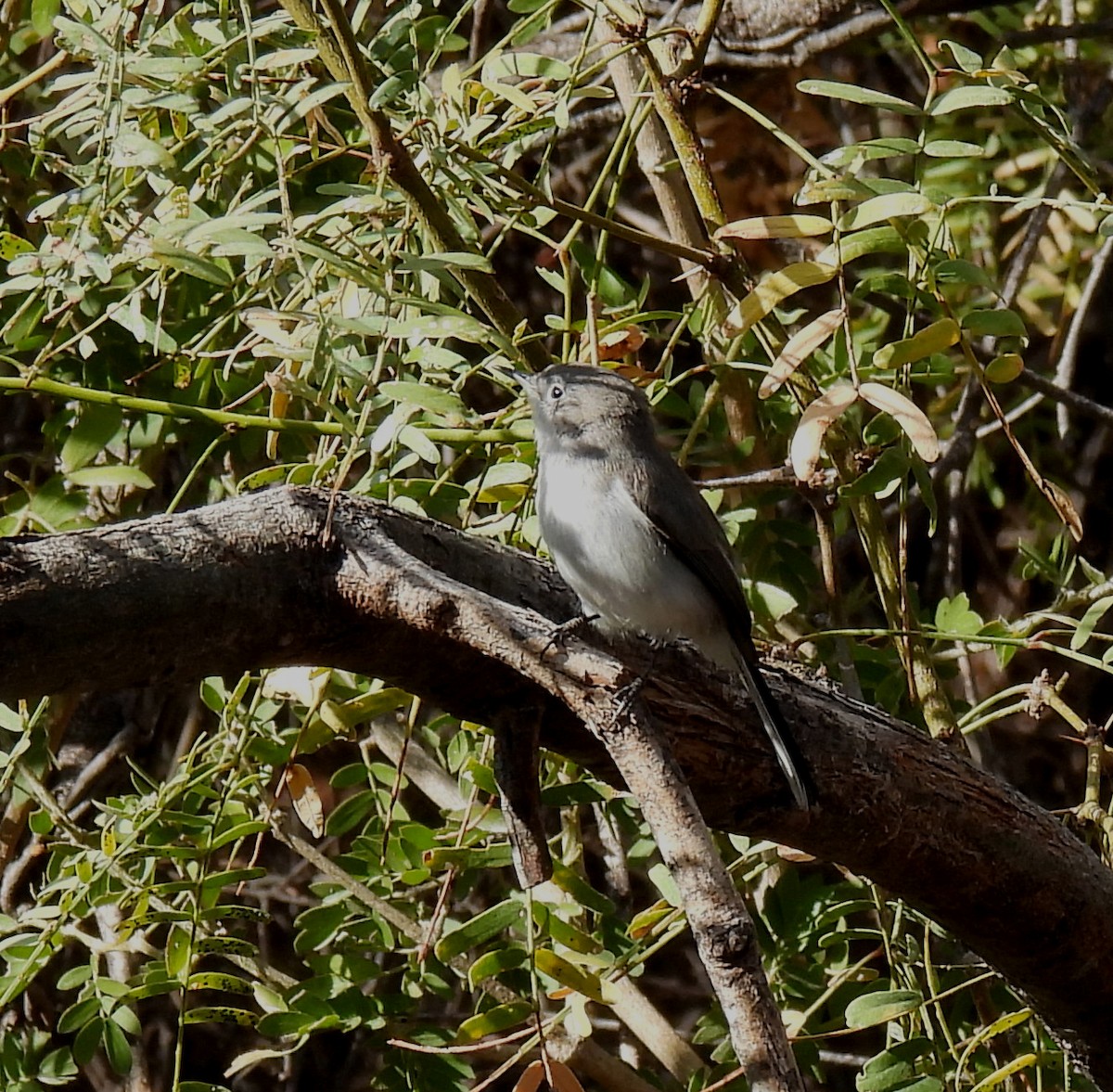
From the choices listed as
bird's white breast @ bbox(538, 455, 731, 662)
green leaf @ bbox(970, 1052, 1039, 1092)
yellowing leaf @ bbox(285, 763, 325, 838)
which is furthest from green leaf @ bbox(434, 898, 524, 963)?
green leaf @ bbox(970, 1052, 1039, 1092)

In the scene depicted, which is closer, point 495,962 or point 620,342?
point 495,962

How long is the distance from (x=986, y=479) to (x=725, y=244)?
1933mm

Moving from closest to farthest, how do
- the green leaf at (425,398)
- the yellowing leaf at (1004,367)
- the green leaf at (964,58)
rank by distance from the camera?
the green leaf at (425,398)
the green leaf at (964,58)
the yellowing leaf at (1004,367)

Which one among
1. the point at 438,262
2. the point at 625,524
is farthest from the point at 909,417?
the point at 625,524

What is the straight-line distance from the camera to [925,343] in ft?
8.15

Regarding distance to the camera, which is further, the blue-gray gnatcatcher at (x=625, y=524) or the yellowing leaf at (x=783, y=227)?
the blue-gray gnatcatcher at (x=625, y=524)

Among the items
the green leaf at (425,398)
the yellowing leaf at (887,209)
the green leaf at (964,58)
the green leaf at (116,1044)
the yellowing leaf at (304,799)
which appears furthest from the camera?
the yellowing leaf at (304,799)

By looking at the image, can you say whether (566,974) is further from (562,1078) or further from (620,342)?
(620,342)

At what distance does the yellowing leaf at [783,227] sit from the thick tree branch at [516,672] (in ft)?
2.18

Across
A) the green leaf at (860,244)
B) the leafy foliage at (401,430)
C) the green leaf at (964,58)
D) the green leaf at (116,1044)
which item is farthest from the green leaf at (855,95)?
the green leaf at (116,1044)

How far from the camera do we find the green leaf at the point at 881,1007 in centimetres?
280

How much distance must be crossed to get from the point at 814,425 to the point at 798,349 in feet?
0.47

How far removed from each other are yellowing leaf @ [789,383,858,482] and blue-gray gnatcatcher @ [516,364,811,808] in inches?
24.1

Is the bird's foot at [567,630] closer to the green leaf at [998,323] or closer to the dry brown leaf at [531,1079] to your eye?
the dry brown leaf at [531,1079]
